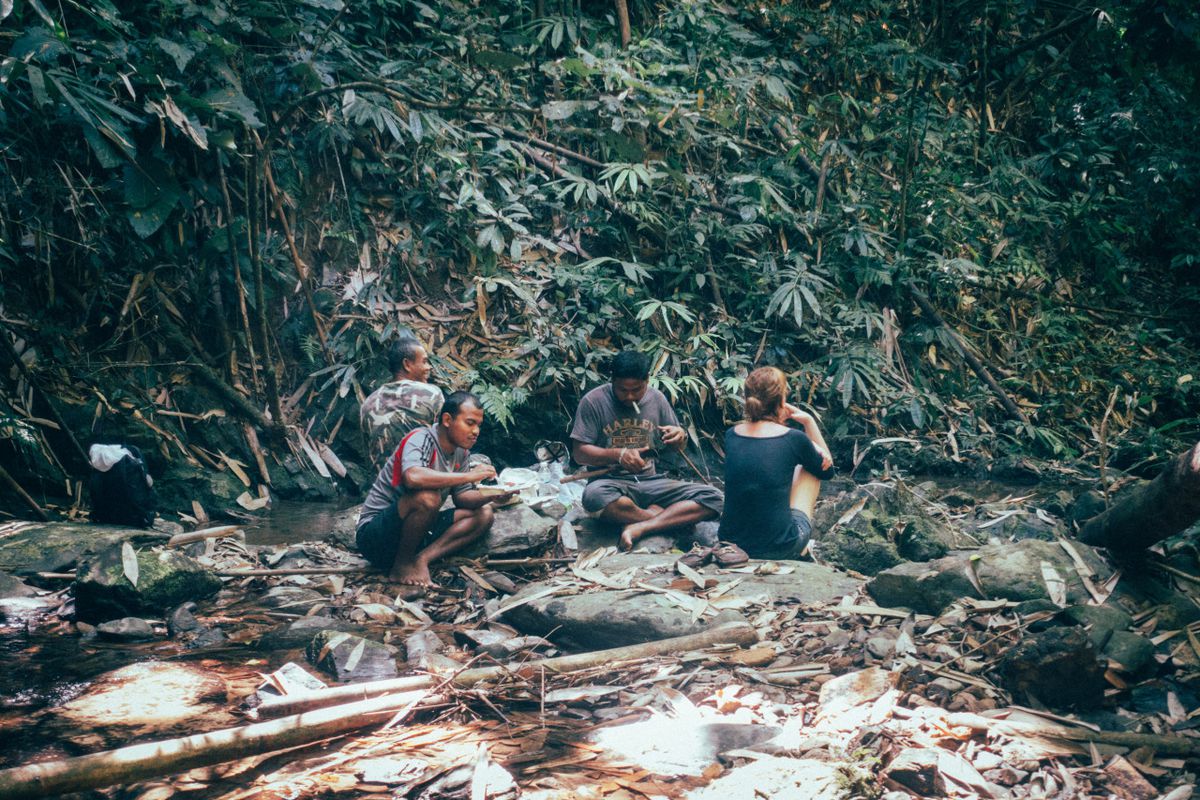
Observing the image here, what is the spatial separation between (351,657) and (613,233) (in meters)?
5.88

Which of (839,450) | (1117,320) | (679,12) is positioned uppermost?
(679,12)

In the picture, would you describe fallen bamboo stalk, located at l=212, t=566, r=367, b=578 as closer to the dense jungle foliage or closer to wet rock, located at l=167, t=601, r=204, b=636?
wet rock, located at l=167, t=601, r=204, b=636

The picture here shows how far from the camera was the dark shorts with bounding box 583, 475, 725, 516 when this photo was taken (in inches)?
238

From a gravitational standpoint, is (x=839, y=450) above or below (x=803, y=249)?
below

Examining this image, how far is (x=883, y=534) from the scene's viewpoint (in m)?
5.46

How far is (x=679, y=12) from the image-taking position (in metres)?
8.68

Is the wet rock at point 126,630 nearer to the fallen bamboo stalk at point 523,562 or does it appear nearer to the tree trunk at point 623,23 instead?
the fallen bamboo stalk at point 523,562

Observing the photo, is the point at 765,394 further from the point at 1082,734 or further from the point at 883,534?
the point at 1082,734

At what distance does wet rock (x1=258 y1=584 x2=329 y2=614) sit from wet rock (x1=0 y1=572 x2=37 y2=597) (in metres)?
1.20

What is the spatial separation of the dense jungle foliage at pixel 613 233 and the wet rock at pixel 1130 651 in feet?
12.1

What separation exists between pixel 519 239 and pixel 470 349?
4.07 ft

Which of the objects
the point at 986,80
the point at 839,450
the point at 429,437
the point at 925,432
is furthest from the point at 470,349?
the point at 986,80

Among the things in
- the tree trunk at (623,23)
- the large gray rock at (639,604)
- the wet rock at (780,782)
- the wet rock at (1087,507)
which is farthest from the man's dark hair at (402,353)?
the tree trunk at (623,23)

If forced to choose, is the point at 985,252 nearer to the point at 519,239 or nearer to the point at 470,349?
the point at 519,239
